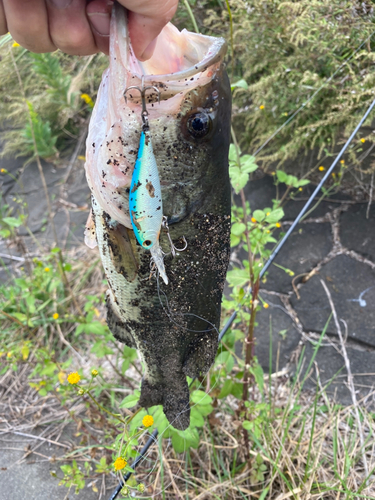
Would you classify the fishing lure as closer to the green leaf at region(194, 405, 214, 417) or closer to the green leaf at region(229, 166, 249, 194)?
the green leaf at region(229, 166, 249, 194)

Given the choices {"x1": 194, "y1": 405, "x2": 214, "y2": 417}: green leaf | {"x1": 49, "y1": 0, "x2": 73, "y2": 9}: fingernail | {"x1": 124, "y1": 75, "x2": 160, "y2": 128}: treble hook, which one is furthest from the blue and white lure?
{"x1": 194, "y1": 405, "x2": 214, "y2": 417}: green leaf

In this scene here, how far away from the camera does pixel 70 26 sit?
1.14 metres

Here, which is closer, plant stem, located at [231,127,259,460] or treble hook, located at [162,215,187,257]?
treble hook, located at [162,215,187,257]

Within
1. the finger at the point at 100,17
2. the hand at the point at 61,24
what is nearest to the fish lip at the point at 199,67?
the hand at the point at 61,24

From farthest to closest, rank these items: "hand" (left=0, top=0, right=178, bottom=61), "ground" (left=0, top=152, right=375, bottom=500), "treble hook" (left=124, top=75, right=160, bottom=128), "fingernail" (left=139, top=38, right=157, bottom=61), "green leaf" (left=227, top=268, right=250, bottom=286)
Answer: "ground" (left=0, top=152, right=375, bottom=500) < "green leaf" (left=227, top=268, right=250, bottom=286) < "hand" (left=0, top=0, right=178, bottom=61) < "fingernail" (left=139, top=38, right=157, bottom=61) < "treble hook" (left=124, top=75, right=160, bottom=128)

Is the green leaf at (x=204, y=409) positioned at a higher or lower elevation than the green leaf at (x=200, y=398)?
lower

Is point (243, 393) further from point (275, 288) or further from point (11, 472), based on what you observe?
point (11, 472)

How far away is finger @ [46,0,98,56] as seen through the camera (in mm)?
1121

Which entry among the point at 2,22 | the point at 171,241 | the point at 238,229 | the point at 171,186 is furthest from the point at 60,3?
the point at 238,229

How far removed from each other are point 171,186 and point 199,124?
20 centimetres

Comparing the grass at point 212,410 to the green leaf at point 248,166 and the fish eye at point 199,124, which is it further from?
the fish eye at point 199,124

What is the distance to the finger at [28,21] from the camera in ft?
3.71

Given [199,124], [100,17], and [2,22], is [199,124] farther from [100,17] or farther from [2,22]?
[2,22]

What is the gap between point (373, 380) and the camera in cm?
229
